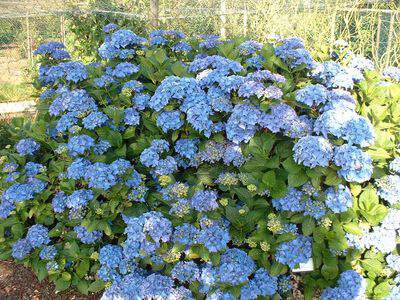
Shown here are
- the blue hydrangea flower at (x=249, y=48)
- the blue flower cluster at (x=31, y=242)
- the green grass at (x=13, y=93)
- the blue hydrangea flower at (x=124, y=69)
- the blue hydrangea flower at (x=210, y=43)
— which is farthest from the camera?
the green grass at (x=13, y=93)

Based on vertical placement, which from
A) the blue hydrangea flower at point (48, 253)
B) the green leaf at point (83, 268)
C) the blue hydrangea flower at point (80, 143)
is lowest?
the green leaf at point (83, 268)

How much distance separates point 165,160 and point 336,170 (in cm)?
108

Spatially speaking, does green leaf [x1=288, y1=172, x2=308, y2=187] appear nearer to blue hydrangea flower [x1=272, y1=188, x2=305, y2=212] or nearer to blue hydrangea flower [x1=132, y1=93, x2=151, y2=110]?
blue hydrangea flower [x1=272, y1=188, x2=305, y2=212]

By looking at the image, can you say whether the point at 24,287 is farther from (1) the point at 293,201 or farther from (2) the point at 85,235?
(1) the point at 293,201

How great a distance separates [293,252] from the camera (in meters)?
2.63

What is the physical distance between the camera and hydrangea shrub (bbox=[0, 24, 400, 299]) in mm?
2656

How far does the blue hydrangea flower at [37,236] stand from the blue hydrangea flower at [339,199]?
6.27 ft

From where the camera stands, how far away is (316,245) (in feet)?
8.80

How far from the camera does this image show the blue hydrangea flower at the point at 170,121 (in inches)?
114

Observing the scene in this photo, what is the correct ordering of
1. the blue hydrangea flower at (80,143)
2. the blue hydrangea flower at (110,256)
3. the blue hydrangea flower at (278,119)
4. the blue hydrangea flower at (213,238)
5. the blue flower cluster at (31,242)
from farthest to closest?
the blue flower cluster at (31,242)
the blue hydrangea flower at (80,143)
the blue hydrangea flower at (110,256)
the blue hydrangea flower at (278,119)
the blue hydrangea flower at (213,238)

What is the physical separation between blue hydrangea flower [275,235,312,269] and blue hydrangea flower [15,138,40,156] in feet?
6.41

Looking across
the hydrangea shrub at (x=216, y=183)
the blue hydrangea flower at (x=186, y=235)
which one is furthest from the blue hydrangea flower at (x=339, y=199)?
the blue hydrangea flower at (x=186, y=235)

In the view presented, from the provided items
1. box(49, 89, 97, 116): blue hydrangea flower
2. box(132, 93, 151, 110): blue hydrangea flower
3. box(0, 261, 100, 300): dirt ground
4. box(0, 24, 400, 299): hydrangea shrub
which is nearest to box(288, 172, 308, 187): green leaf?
box(0, 24, 400, 299): hydrangea shrub

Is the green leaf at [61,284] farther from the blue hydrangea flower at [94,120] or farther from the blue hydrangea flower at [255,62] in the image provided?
the blue hydrangea flower at [255,62]
